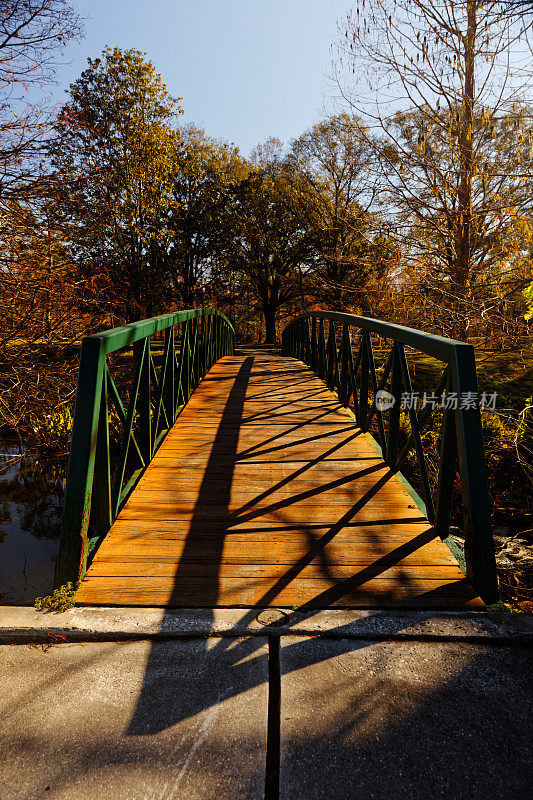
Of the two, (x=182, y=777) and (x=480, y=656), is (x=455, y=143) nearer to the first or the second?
(x=480, y=656)

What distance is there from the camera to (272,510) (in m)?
3.16

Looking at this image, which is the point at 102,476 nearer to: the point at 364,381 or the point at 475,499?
the point at 475,499

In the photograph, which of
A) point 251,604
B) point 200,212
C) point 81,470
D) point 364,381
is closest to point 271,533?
point 251,604

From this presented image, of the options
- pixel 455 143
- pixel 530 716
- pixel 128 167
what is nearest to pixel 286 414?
pixel 530 716

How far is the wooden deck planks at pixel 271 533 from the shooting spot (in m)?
2.28

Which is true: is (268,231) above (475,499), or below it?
above

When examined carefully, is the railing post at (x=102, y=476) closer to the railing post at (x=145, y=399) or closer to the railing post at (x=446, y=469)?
the railing post at (x=145, y=399)

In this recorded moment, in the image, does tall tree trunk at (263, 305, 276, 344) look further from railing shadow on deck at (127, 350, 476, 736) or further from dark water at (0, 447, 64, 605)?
railing shadow on deck at (127, 350, 476, 736)

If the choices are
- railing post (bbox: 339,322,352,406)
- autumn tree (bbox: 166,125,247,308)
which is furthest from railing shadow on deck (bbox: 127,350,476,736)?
autumn tree (bbox: 166,125,247,308)

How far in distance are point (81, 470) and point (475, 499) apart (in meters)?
2.01

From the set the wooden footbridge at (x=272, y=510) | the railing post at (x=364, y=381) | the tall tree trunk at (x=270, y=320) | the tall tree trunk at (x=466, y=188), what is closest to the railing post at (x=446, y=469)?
the wooden footbridge at (x=272, y=510)

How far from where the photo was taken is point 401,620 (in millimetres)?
2045

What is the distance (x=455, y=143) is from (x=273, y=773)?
26.4ft

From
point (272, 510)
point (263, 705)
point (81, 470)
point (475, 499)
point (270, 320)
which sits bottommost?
point (263, 705)
